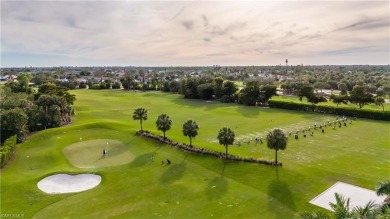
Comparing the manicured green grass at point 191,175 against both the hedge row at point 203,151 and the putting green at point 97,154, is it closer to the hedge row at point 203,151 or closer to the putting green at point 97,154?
the putting green at point 97,154

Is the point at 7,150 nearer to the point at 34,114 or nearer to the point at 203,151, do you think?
the point at 34,114

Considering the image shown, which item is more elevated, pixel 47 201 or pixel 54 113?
pixel 54 113

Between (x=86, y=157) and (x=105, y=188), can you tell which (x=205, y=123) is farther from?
(x=105, y=188)

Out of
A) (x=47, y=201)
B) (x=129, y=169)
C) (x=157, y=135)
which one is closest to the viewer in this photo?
(x=47, y=201)

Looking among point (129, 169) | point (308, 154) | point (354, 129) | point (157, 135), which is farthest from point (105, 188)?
point (354, 129)

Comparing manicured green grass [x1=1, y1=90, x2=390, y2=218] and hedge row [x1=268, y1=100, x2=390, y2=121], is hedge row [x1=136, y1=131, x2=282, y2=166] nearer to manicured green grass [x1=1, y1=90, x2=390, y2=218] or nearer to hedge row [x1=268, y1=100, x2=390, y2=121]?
manicured green grass [x1=1, y1=90, x2=390, y2=218]

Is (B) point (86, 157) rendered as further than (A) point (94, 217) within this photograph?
Yes
